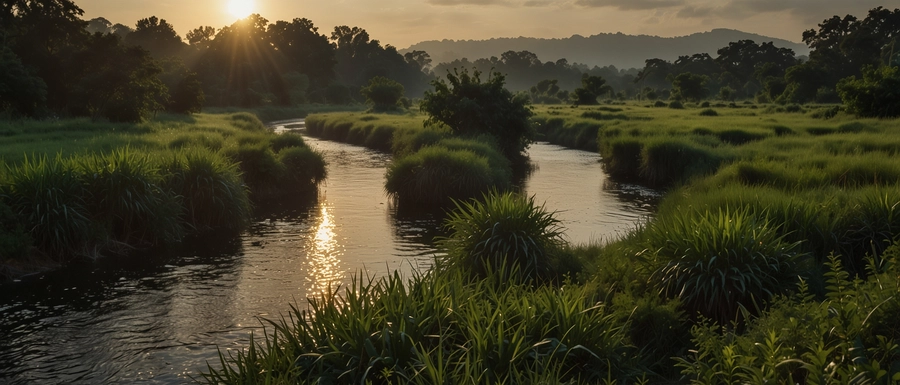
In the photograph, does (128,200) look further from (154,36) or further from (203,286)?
(154,36)

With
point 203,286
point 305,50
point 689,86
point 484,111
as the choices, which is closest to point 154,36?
point 305,50

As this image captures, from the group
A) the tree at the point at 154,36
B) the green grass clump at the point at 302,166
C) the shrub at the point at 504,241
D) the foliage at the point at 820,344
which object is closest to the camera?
the foliage at the point at 820,344

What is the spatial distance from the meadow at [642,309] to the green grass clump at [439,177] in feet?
28.4

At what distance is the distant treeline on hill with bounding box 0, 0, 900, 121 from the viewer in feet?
137

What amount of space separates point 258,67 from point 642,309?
99.3 m

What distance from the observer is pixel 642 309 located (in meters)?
9.69

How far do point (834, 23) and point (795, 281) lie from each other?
115 m

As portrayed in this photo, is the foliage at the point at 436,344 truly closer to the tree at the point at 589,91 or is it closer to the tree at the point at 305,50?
the tree at the point at 589,91

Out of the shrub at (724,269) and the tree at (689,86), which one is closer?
the shrub at (724,269)

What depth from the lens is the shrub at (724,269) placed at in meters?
9.90

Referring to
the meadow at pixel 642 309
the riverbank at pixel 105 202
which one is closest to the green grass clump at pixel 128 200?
the riverbank at pixel 105 202

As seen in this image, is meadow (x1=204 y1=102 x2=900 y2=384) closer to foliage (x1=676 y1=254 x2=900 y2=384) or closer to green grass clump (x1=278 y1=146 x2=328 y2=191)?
foliage (x1=676 y1=254 x2=900 y2=384)

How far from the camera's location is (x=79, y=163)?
1769 cm

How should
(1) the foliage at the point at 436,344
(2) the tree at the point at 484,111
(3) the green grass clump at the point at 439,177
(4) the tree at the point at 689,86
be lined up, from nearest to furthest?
(1) the foliage at the point at 436,344, (3) the green grass clump at the point at 439,177, (2) the tree at the point at 484,111, (4) the tree at the point at 689,86
